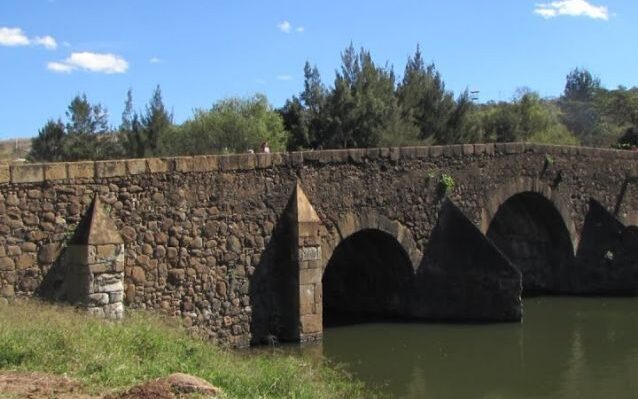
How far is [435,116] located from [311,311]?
1946 centimetres

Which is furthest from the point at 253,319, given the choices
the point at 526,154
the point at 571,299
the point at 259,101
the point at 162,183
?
the point at 259,101

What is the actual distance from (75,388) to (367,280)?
1089cm

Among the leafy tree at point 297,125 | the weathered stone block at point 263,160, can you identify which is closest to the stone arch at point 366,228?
the weathered stone block at point 263,160

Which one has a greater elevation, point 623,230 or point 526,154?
point 526,154

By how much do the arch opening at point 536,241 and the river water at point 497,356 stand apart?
9.95 ft

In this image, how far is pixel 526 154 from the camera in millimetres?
17688

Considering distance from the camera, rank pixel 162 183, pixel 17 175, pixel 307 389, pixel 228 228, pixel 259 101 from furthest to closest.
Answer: pixel 259 101, pixel 228 228, pixel 162 183, pixel 17 175, pixel 307 389

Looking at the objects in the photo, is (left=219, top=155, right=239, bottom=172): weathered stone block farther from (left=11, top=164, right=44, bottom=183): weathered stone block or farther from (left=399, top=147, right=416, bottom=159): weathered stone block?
(left=399, top=147, right=416, bottom=159): weathered stone block

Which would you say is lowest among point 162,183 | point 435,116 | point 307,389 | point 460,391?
point 460,391

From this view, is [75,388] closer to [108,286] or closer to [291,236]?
[108,286]

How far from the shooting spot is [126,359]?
6.98 metres

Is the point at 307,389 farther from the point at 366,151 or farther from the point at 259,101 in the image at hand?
the point at 259,101

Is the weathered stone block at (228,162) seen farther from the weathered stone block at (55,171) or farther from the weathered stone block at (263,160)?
the weathered stone block at (55,171)

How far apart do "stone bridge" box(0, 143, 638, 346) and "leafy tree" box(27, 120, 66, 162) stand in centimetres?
1601
